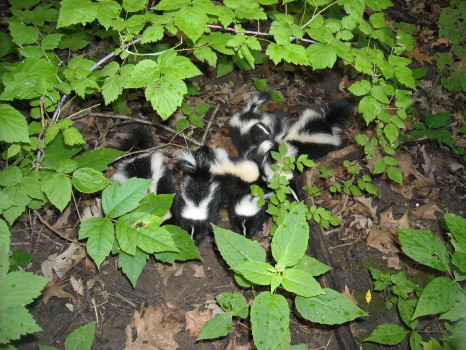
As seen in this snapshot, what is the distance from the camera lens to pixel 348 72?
5.29 m

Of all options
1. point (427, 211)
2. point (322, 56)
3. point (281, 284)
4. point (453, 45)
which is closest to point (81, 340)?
point (281, 284)

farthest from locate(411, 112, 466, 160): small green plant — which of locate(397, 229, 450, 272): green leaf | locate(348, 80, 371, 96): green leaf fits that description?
locate(348, 80, 371, 96): green leaf

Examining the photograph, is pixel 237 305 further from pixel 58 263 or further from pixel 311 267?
pixel 58 263

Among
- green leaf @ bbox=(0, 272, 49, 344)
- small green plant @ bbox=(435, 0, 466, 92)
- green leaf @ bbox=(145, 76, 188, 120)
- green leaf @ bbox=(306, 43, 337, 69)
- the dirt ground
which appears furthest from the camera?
small green plant @ bbox=(435, 0, 466, 92)

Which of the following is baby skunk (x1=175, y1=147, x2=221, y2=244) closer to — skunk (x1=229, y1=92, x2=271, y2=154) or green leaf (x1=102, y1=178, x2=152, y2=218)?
skunk (x1=229, y1=92, x2=271, y2=154)

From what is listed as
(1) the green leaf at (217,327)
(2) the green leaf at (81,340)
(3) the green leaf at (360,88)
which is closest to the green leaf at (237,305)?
(1) the green leaf at (217,327)

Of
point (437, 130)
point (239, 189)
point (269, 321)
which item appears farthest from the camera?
point (437, 130)

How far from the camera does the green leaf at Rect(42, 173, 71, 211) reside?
7.89 feet

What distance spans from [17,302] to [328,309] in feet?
5.95

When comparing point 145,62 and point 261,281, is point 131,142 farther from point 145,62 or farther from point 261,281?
point 261,281

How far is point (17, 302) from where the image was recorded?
1.95 meters

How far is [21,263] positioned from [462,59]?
632 centimetres

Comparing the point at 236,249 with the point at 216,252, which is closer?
the point at 236,249

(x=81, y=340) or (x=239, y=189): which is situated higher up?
(x=81, y=340)
